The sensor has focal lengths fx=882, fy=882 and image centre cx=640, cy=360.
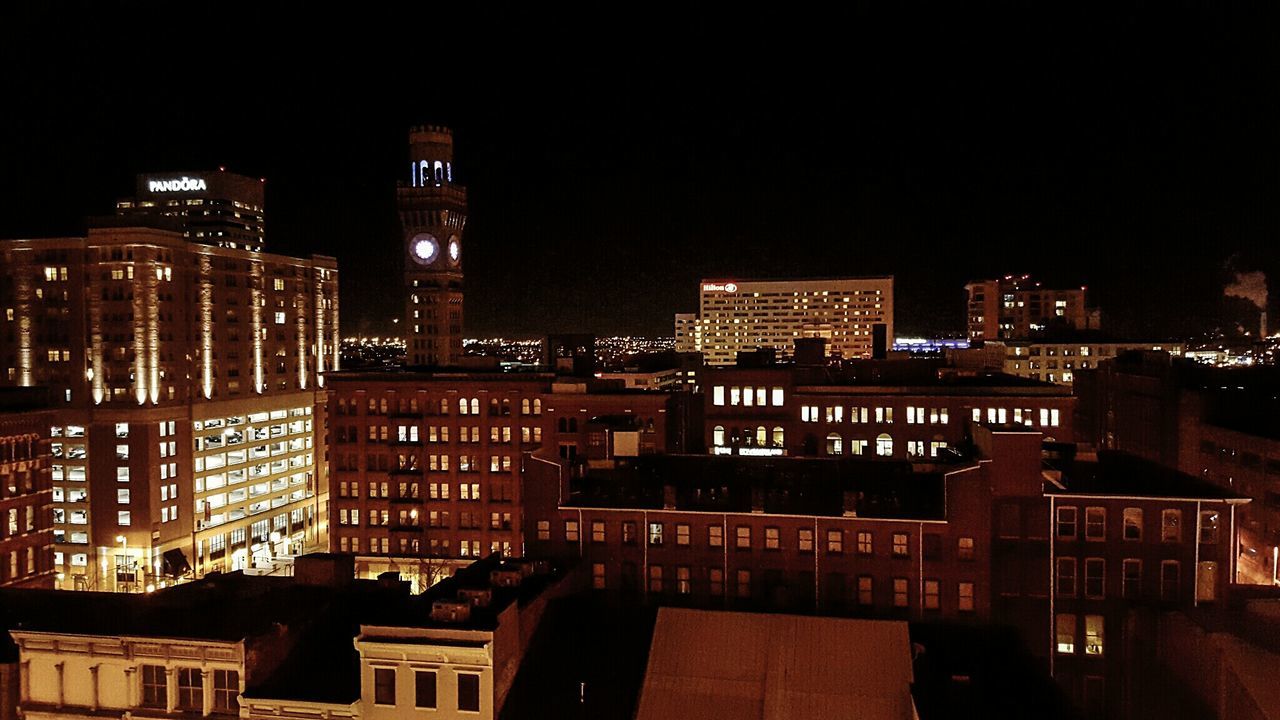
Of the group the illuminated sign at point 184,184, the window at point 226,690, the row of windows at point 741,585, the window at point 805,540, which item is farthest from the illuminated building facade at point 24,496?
the illuminated sign at point 184,184

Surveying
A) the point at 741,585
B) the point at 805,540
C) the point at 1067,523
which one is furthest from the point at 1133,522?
the point at 741,585

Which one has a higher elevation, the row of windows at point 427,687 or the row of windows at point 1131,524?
the row of windows at point 1131,524

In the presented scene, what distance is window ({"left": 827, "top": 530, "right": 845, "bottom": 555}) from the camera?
167ft

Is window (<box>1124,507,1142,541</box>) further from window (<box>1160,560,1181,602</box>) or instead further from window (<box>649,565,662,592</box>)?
window (<box>649,565,662,592</box>)

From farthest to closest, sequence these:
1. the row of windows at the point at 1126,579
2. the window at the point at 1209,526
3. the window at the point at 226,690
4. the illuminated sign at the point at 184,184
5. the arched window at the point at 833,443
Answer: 1. the illuminated sign at the point at 184,184
2. the arched window at the point at 833,443
3. the row of windows at the point at 1126,579
4. the window at the point at 1209,526
5. the window at the point at 226,690

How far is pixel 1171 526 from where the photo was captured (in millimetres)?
49688

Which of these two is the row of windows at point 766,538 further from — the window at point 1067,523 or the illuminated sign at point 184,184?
the illuminated sign at point 184,184

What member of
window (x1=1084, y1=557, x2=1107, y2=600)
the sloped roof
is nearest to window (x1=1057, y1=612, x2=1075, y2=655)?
window (x1=1084, y1=557, x2=1107, y2=600)

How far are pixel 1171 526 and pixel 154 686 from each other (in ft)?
167

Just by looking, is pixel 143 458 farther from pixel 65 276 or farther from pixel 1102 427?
pixel 1102 427

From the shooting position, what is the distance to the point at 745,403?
9206cm

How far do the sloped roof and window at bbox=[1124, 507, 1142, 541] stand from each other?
21.2m

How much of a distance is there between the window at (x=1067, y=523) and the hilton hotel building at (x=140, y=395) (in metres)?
110

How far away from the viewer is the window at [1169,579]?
49.6 meters
